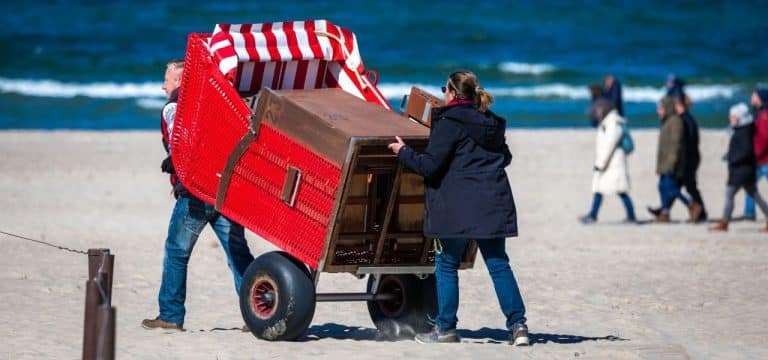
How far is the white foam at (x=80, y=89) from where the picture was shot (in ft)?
114

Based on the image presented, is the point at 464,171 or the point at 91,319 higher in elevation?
the point at 464,171

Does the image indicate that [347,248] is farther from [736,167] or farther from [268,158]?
[736,167]

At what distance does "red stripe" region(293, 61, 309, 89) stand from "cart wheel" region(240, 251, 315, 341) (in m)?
1.23

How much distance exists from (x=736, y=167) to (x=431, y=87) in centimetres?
2327

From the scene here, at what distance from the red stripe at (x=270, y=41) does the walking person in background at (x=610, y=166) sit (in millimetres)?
8168

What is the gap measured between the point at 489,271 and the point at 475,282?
3525 mm

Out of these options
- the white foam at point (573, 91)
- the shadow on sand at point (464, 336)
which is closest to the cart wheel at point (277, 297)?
the shadow on sand at point (464, 336)

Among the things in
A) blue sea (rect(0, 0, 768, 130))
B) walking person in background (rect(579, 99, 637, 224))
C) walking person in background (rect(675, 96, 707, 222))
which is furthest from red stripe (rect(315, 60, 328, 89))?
blue sea (rect(0, 0, 768, 130))

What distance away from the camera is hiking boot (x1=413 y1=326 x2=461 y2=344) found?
800 cm

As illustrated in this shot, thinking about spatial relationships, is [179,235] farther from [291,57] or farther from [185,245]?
[291,57]

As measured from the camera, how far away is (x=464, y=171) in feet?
24.8

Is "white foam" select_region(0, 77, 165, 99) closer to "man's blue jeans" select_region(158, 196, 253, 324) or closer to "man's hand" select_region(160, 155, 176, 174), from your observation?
"man's blue jeans" select_region(158, 196, 253, 324)

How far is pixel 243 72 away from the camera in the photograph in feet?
27.6

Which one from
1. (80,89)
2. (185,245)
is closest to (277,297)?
(185,245)
